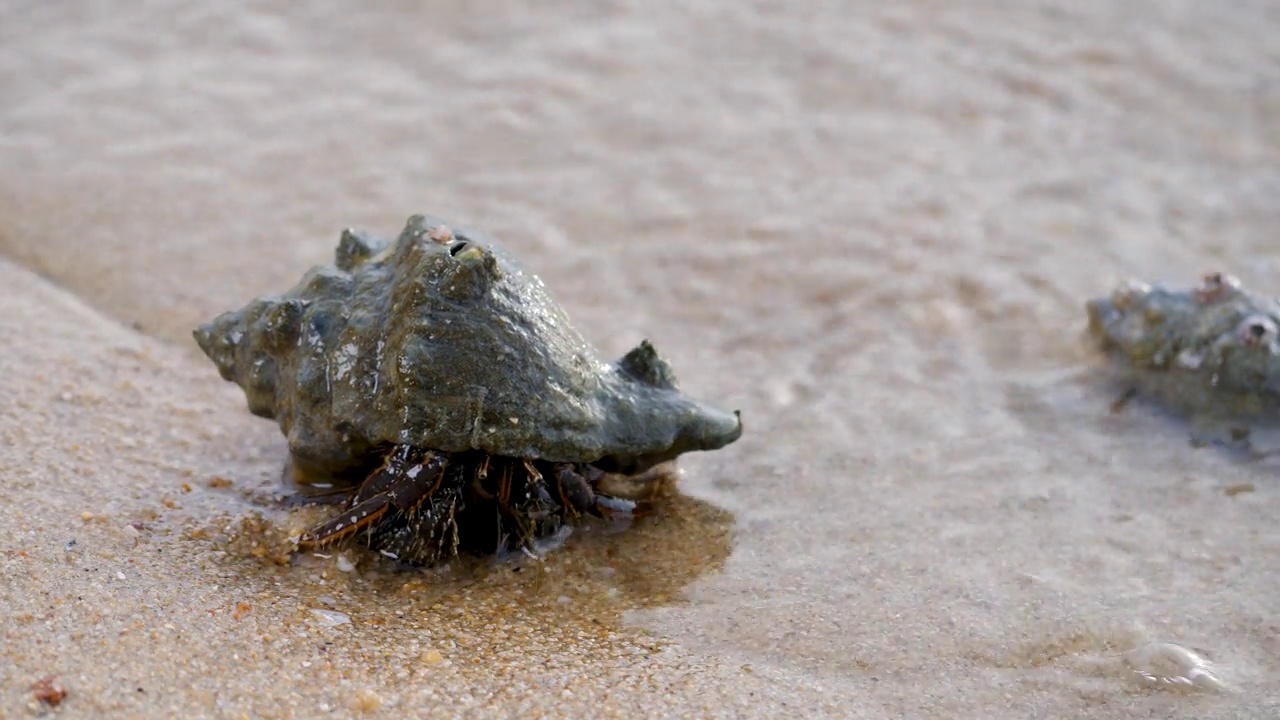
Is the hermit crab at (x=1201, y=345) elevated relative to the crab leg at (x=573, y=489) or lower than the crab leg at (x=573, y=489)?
elevated

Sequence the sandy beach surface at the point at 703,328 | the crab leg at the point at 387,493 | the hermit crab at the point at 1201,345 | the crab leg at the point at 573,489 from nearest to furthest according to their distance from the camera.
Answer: the sandy beach surface at the point at 703,328 < the crab leg at the point at 387,493 < the crab leg at the point at 573,489 < the hermit crab at the point at 1201,345

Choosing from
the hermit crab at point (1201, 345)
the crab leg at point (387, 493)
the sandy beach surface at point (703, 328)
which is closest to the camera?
the sandy beach surface at point (703, 328)

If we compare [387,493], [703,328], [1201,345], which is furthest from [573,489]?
[1201,345]

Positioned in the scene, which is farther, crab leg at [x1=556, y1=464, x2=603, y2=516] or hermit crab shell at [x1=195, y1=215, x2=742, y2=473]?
crab leg at [x1=556, y1=464, x2=603, y2=516]

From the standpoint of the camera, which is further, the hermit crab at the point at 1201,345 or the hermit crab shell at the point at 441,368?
the hermit crab at the point at 1201,345

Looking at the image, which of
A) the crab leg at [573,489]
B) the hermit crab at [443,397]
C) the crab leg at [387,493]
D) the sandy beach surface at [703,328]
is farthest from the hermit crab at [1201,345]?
the crab leg at [387,493]

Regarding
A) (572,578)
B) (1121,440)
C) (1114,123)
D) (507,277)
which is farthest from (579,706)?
(1114,123)

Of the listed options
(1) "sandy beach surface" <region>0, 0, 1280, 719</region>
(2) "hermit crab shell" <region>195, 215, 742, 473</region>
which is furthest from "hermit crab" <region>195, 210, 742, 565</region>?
(1) "sandy beach surface" <region>0, 0, 1280, 719</region>

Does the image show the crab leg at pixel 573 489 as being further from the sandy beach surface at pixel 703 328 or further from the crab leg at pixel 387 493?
the crab leg at pixel 387 493

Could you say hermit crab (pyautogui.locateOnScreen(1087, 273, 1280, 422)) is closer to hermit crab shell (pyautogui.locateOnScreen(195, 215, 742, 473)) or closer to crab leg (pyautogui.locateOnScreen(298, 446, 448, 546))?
hermit crab shell (pyautogui.locateOnScreen(195, 215, 742, 473))
